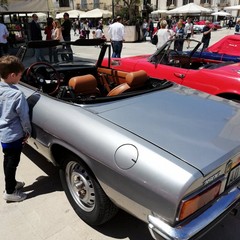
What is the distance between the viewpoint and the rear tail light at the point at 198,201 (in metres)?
1.78

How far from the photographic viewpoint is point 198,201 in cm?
186

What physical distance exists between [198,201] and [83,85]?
1803 millimetres

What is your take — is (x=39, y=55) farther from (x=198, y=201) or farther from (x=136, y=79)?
(x=198, y=201)

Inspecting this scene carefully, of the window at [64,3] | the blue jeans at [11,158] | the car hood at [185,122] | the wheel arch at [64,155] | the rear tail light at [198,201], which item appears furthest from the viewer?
the window at [64,3]

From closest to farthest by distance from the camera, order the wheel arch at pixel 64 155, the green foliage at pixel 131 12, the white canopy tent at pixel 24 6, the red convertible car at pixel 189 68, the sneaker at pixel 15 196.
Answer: the wheel arch at pixel 64 155 < the sneaker at pixel 15 196 < the red convertible car at pixel 189 68 < the white canopy tent at pixel 24 6 < the green foliage at pixel 131 12

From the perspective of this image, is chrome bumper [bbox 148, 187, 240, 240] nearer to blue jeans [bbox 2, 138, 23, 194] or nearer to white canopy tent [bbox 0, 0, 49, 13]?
blue jeans [bbox 2, 138, 23, 194]

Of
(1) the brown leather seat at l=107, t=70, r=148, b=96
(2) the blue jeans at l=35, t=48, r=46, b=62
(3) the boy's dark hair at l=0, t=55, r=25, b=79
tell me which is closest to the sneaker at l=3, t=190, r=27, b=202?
(3) the boy's dark hair at l=0, t=55, r=25, b=79

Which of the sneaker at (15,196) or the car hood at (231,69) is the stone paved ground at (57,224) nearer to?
the sneaker at (15,196)

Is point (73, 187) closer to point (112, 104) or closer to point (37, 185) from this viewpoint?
point (37, 185)

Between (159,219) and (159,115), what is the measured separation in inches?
37.3

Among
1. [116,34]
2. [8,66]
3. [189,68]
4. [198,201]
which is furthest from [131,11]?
[198,201]

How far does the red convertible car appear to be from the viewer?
4.36 metres

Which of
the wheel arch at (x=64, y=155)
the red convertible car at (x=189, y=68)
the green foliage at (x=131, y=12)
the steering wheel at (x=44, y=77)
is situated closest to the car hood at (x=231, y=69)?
the red convertible car at (x=189, y=68)

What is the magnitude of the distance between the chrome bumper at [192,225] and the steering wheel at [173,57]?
134 inches
